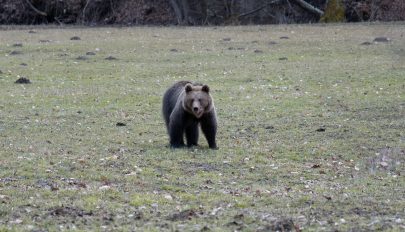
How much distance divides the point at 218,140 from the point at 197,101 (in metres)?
1.34

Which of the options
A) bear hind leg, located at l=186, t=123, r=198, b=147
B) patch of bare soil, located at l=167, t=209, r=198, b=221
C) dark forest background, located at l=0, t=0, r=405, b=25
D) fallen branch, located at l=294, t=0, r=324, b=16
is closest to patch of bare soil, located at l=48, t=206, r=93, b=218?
patch of bare soil, located at l=167, t=209, r=198, b=221

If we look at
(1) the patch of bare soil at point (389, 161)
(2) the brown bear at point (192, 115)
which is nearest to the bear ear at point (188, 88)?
(2) the brown bear at point (192, 115)

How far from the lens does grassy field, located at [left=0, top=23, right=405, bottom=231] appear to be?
8.38 metres

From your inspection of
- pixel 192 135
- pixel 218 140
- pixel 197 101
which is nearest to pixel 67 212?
pixel 197 101

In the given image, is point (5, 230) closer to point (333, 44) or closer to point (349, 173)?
point (349, 173)

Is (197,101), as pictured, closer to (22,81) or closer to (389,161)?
(389,161)

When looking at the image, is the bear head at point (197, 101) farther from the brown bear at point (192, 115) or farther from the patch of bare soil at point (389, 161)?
the patch of bare soil at point (389, 161)

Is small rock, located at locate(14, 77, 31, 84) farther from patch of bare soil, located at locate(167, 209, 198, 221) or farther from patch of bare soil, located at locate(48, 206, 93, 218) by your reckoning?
patch of bare soil, located at locate(167, 209, 198, 221)

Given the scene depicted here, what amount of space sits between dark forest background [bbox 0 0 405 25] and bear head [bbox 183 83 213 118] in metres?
25.1

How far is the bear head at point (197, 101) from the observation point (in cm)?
1214

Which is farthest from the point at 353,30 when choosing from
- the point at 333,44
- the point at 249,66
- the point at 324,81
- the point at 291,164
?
the point at 291,164

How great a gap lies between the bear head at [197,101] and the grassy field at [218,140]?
0.59 metres

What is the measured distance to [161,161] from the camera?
11.3 m

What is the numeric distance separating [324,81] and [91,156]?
9.61 m
